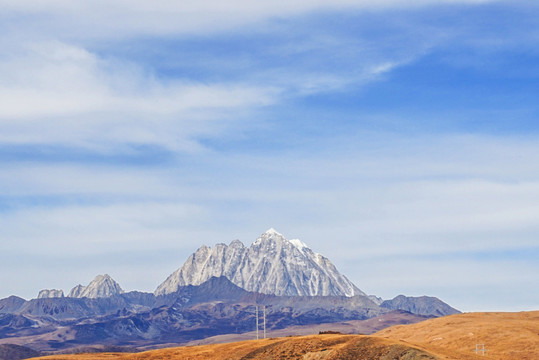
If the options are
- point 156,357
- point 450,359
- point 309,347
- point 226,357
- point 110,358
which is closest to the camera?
point 450,359

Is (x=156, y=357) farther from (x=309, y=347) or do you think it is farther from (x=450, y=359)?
(x=450, y=359)

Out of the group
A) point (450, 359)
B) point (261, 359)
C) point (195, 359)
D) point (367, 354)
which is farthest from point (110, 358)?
point (450, 359)

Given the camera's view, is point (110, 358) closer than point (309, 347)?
No

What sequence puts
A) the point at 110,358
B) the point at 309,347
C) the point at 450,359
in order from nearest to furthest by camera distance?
1. the point at 450,359
2. the point at 309,347
3. the point at 110,358

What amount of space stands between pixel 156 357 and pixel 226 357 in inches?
850

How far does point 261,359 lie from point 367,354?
20.0 meters

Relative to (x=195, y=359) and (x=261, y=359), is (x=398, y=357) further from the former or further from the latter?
(x=195, y=359)

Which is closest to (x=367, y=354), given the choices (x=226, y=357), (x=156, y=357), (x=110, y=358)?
(x=226, y=357)

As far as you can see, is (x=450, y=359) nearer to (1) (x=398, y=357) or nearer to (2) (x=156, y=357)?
(1) (x=398, y=357)

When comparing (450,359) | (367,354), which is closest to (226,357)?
(367,354)

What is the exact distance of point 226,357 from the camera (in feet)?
478

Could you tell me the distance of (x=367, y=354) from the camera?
124938mm

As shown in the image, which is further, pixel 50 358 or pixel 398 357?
pixel 50 358

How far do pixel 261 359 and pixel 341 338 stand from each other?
14.3 meters
